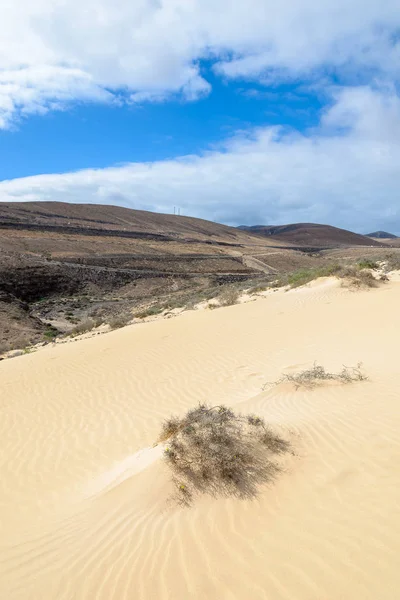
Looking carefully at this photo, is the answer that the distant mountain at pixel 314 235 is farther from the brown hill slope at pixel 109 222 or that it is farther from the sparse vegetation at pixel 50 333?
the sparse vegetation at pixel 50 333

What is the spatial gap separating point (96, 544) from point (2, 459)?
3.32m

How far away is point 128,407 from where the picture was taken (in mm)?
7305

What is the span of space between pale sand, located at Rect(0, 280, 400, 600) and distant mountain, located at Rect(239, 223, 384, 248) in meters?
99.6

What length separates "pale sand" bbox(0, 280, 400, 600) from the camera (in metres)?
2.65

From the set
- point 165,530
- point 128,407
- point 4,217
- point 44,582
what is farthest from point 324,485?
point 4,217

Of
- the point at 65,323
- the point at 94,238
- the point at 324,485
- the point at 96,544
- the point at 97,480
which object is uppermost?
the point at 94,238

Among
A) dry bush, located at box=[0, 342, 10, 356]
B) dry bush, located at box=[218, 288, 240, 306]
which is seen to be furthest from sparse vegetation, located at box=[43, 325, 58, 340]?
dry bush, located at box=[218, 288, 240, 306]

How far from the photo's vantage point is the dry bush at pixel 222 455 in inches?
142

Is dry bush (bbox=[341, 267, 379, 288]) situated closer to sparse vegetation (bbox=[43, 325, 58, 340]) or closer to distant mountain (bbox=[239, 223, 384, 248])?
sparse vegetation (bbox=[43, 325, 58, 340])

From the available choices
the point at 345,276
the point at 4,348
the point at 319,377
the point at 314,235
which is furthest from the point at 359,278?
the point at 314,235

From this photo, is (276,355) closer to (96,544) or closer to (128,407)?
(128,407)

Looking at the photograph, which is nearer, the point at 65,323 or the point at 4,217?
the point at 65,323

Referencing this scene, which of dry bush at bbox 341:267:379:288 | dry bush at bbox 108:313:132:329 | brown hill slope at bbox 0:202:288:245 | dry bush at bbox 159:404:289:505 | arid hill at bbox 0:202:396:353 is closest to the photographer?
dry bush at bbox 159:404:289:505

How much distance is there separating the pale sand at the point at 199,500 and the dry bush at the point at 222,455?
14cm
